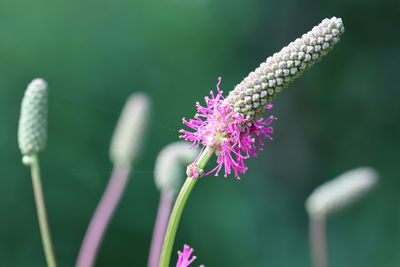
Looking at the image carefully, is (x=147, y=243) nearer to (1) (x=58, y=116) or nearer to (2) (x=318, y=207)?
(1) (x=58, y=116)

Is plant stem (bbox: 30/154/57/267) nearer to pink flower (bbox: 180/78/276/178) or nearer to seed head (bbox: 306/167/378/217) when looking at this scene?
pink flower (bbox: 180/78/276/178)

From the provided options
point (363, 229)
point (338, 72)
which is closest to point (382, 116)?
point (338, 72)

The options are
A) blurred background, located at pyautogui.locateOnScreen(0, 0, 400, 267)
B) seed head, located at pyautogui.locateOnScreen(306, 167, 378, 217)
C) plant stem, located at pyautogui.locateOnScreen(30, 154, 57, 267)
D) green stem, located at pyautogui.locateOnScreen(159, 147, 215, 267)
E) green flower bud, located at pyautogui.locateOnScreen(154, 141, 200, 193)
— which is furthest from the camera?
blurred background, located at pyautogui.locateOnScreen(0, 0, 400, 267)

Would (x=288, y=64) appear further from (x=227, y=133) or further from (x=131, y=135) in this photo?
(x=131, y=135)

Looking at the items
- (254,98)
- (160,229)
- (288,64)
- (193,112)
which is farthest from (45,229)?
(193,112)

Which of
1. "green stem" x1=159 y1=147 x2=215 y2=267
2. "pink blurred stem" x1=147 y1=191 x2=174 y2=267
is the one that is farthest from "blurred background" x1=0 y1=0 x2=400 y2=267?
"green stem" x1=159 y1=147 x2=215 y2=267

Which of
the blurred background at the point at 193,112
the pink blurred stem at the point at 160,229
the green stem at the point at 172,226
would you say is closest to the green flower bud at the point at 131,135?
the pink blurred stem at the point at 160,229
